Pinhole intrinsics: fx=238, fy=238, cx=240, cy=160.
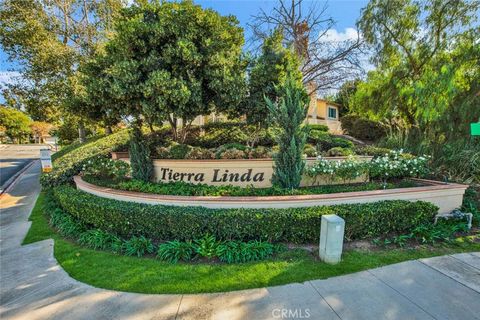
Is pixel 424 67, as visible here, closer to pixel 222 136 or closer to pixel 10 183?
pixel 222 136

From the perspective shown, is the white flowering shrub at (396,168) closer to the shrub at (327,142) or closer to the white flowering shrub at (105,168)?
the shrub at (327,142)

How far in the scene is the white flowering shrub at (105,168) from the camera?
7.10 metres

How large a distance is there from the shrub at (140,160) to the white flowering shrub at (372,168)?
4.32m

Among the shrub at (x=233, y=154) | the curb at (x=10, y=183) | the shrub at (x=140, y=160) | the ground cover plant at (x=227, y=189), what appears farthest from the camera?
the curb at (x=10, y=183)

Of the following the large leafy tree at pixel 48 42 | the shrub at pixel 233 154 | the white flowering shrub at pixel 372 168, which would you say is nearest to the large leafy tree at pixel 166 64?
the shrub at pixel 233 154

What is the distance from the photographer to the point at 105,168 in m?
7.61

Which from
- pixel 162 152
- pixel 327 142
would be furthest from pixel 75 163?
pixel 327 142

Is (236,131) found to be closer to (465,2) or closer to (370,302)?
(370,302)

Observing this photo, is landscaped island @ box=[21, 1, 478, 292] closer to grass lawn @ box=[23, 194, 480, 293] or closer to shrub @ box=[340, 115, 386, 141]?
grass lawn @ box=[23, 194, 480, 293]

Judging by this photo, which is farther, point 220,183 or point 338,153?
point 338,153

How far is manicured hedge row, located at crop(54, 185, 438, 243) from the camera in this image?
449cm

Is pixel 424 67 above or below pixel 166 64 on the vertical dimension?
above

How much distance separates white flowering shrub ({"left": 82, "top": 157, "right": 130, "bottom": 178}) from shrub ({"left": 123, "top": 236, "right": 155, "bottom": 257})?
304cm

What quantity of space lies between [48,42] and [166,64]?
10678mm
